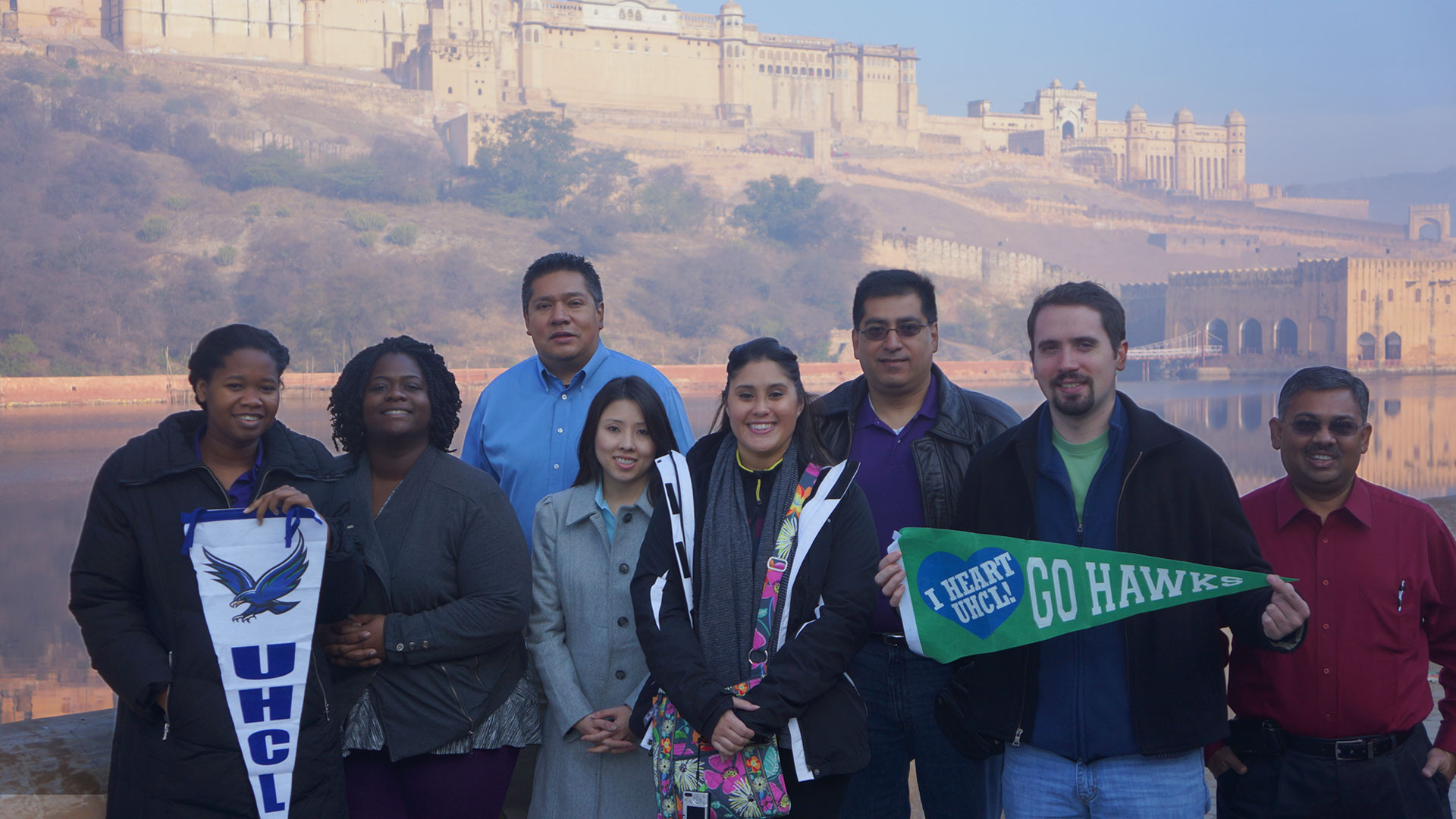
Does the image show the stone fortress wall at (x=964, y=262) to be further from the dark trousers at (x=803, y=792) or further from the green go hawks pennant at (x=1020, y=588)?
the dark trousers at (x=803, y=792)

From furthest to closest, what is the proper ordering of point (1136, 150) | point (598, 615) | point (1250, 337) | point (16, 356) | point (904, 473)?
point (1136, 150) → point (1250, 337) → point (16, 356) → point (904, 473) → point (598, 615)

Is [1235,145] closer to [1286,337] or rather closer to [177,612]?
[1286,337]

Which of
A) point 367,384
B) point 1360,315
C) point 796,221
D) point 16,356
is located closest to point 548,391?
point 367,384

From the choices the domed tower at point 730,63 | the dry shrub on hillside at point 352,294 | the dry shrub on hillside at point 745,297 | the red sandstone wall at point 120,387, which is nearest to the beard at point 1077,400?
the red sandstone wall at point 120,387

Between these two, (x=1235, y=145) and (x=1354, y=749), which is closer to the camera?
(x=1354, y=749)

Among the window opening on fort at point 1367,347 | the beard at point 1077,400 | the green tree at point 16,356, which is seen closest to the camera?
the beard at point 1077,400

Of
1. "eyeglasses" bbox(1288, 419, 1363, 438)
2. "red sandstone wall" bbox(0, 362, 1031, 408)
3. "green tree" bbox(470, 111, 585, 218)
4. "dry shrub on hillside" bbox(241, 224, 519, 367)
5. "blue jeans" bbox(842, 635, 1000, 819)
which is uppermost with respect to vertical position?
"green tree" bbox(470, 111, 585, 218)

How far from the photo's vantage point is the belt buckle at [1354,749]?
1698mm

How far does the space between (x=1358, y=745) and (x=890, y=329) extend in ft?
3.20

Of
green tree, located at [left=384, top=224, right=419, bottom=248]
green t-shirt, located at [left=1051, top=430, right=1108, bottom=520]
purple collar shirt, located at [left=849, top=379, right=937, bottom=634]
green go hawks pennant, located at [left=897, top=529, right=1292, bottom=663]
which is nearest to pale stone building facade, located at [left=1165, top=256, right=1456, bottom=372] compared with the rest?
green tree, located at [left=384, top=224, right=419, bottom=248]

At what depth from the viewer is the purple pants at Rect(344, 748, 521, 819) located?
1.82 metres

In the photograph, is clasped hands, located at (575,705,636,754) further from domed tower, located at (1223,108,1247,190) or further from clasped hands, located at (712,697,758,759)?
domed tower, located at (1223,108,1247,190)

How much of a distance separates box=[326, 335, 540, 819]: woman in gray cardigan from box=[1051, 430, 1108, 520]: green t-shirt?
0.87m

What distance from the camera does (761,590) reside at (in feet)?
5.63
